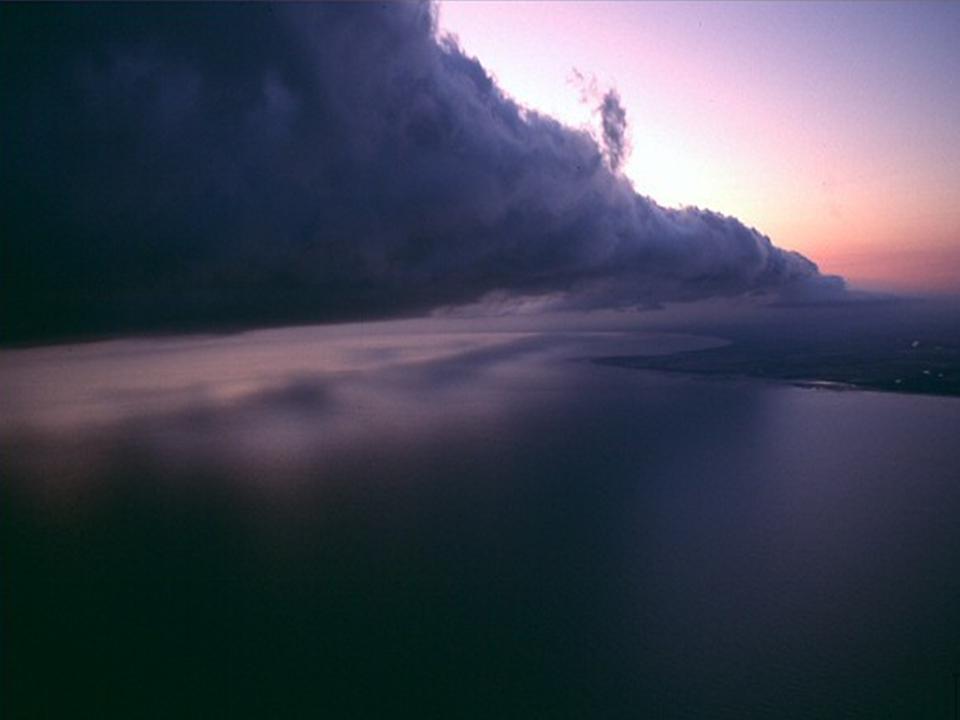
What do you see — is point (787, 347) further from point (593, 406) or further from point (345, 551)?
point (345, 551)

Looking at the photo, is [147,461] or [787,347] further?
[787,347]

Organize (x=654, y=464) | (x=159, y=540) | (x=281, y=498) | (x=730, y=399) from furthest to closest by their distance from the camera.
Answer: (x=730, y=399)
(x=654, y=464)
(x=281, y=498)
(x=159, y=540)

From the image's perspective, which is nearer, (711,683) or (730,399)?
(711,683)

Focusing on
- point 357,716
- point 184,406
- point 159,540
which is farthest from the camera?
point 184,406

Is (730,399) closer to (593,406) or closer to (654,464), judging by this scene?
(593,406)

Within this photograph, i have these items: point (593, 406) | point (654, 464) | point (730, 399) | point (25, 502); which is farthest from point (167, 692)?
point (730, 399)

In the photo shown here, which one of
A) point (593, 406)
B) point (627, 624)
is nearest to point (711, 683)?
point (627, 624)
